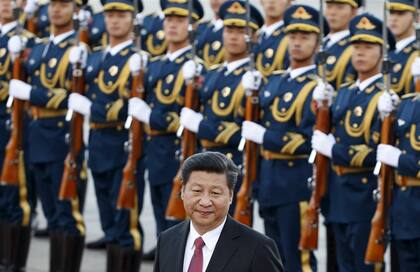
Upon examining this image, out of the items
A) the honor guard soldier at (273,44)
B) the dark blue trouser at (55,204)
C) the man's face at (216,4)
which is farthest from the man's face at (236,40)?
the dark blue trouser at (55,204)

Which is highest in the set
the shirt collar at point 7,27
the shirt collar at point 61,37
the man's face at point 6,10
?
the man's face at point 6,10

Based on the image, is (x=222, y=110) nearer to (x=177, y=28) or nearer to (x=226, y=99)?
(x=226, y=99)

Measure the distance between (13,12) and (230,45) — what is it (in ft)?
8.46

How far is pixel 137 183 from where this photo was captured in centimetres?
1202

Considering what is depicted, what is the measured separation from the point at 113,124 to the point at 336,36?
1.83 m

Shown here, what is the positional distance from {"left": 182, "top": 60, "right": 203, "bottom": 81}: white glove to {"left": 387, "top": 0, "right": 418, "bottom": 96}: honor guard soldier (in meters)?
1.42

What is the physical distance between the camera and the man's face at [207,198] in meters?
6.38

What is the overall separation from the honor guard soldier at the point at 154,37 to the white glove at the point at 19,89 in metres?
1.24

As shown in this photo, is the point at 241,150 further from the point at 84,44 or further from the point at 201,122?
the point at 84,44

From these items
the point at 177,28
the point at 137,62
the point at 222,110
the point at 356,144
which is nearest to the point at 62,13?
the point at 137,62

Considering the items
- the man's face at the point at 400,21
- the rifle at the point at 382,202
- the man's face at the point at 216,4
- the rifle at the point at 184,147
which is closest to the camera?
the rifle at the point at 382,202

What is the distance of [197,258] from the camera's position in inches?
252

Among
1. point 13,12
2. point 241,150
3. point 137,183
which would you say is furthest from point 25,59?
point 241,150

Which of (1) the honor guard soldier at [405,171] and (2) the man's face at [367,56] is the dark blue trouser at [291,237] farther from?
(2) the man's face at [367,56]
